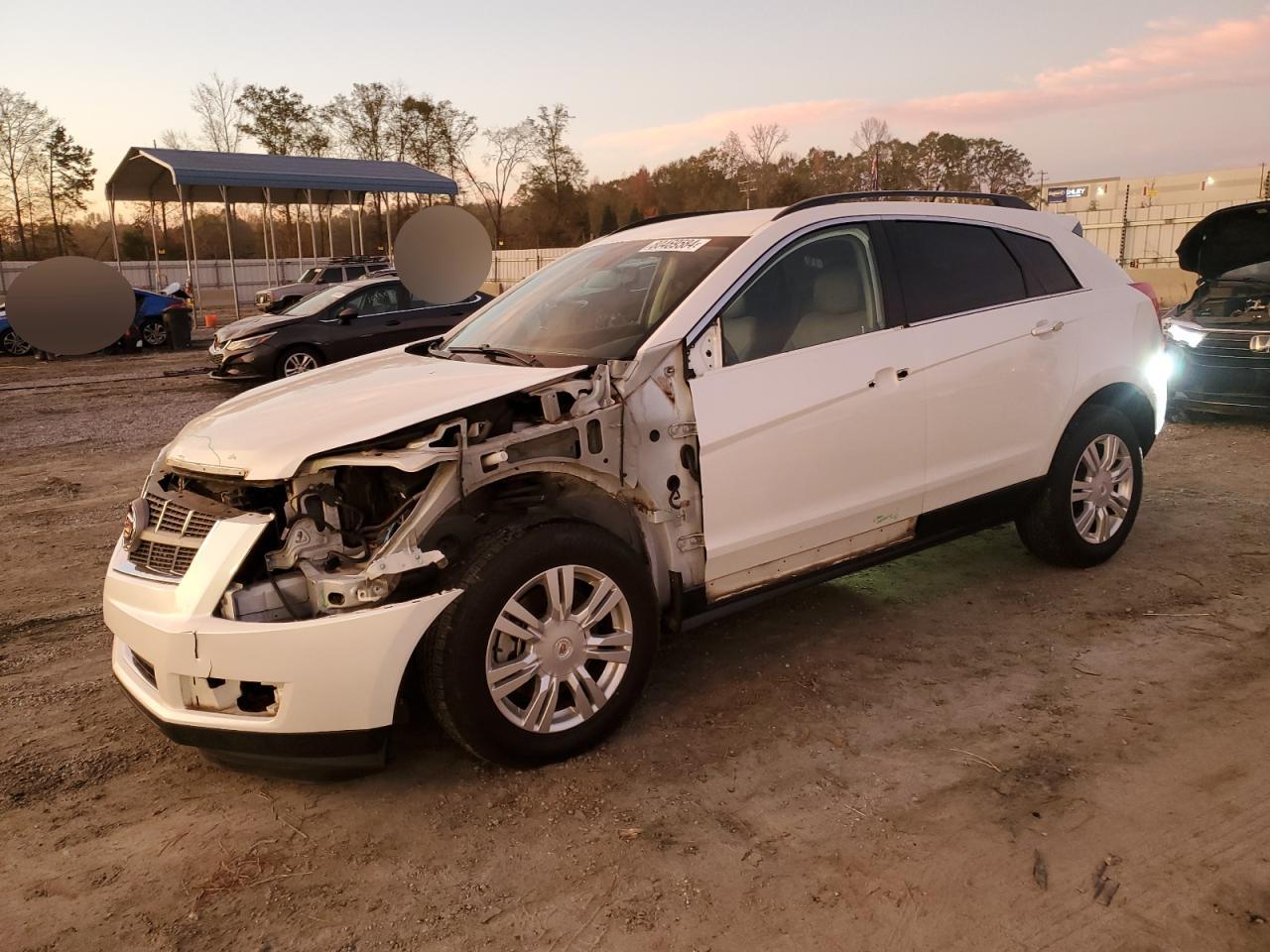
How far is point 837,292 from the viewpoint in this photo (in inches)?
148

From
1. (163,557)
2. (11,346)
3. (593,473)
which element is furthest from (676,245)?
(11,346)

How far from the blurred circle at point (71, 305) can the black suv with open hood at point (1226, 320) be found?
867 centimetres

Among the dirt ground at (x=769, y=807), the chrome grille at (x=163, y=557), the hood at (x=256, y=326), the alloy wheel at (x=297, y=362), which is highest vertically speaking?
the hood at (x=256, y=326)

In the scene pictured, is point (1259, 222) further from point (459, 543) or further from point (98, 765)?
point (98, 765)

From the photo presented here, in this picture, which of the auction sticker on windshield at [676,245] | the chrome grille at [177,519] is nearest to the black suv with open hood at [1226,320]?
the auction sticker on windshield at [676,245]

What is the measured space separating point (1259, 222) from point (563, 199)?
185 feet

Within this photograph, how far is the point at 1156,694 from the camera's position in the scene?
3537 millimetres

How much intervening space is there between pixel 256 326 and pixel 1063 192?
160 feet

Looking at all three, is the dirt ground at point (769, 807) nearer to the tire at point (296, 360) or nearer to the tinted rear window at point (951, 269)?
the tinted rear window at point (951, 269)

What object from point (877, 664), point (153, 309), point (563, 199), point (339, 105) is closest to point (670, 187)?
point (563, 199)

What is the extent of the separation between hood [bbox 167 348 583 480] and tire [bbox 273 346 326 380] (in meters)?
9.24

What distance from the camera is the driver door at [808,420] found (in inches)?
133

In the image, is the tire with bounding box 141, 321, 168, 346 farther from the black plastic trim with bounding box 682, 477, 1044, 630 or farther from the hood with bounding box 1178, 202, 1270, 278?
the black plastic trim with bounding box 682, 477, 1044, 630

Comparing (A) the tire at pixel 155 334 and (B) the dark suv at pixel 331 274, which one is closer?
(A) the tire at pixel 155 334
